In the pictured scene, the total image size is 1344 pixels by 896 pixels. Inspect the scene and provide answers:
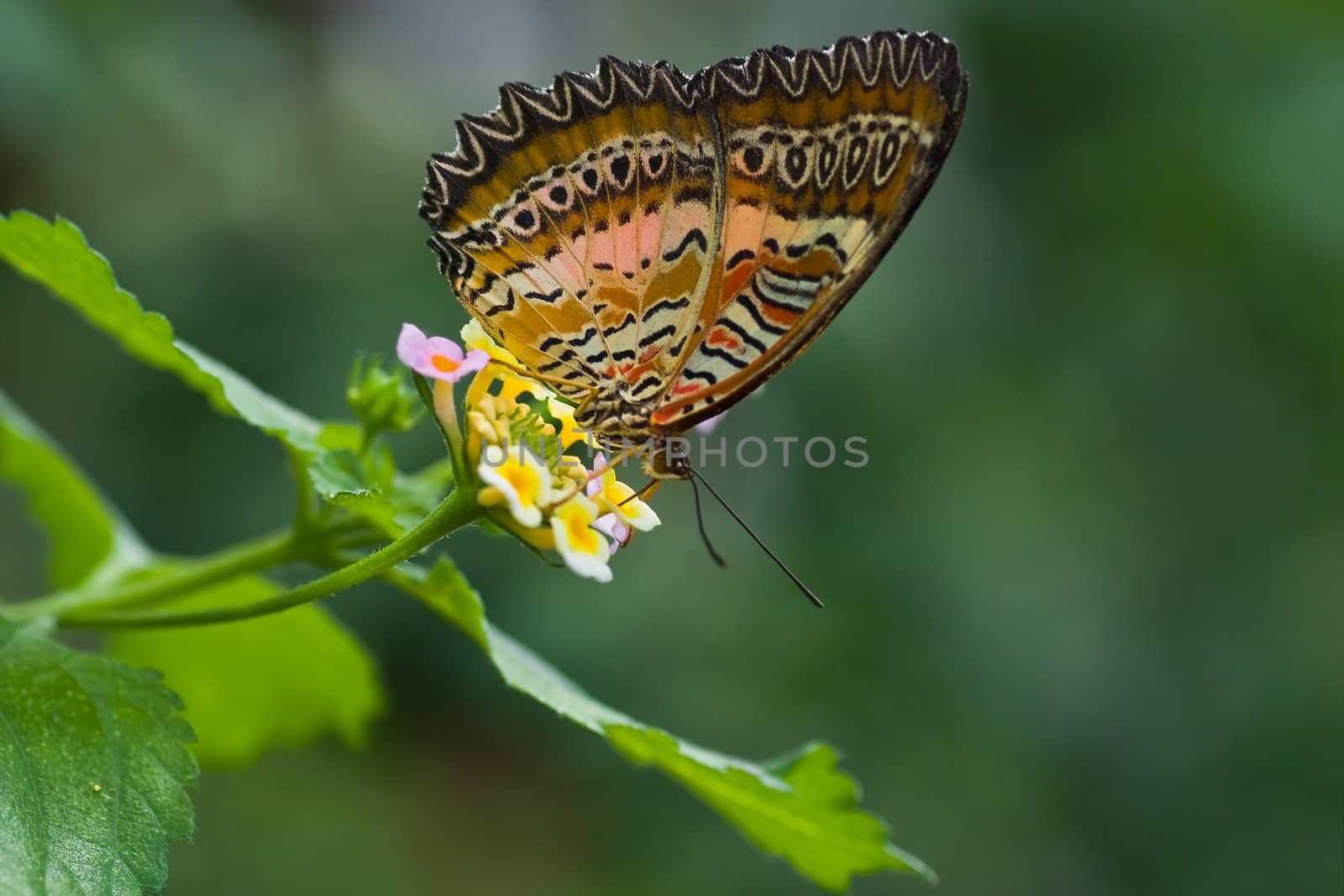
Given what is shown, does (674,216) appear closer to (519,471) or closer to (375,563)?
(519,471)

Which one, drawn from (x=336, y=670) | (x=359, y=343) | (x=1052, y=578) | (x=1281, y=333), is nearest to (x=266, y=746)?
(x=336, y=670)

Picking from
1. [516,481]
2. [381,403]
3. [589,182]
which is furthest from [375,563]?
[589,182]

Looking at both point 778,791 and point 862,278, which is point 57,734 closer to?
point 778,791

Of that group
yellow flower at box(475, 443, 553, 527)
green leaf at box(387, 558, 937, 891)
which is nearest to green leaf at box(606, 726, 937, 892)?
green leaf at box(387, 558, 937, 891)

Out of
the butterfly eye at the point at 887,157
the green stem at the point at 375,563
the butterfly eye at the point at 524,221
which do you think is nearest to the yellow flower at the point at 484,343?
the butterfly eye at the point at 524,221

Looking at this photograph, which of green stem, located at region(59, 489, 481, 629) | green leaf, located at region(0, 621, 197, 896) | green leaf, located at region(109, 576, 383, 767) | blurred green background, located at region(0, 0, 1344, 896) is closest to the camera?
green leaf, located at region(0, 621, 197, 896)

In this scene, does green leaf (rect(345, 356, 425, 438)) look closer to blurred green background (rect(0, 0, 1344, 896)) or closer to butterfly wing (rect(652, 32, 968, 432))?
butterfly wing (rect(652, 32, 968, 432))
